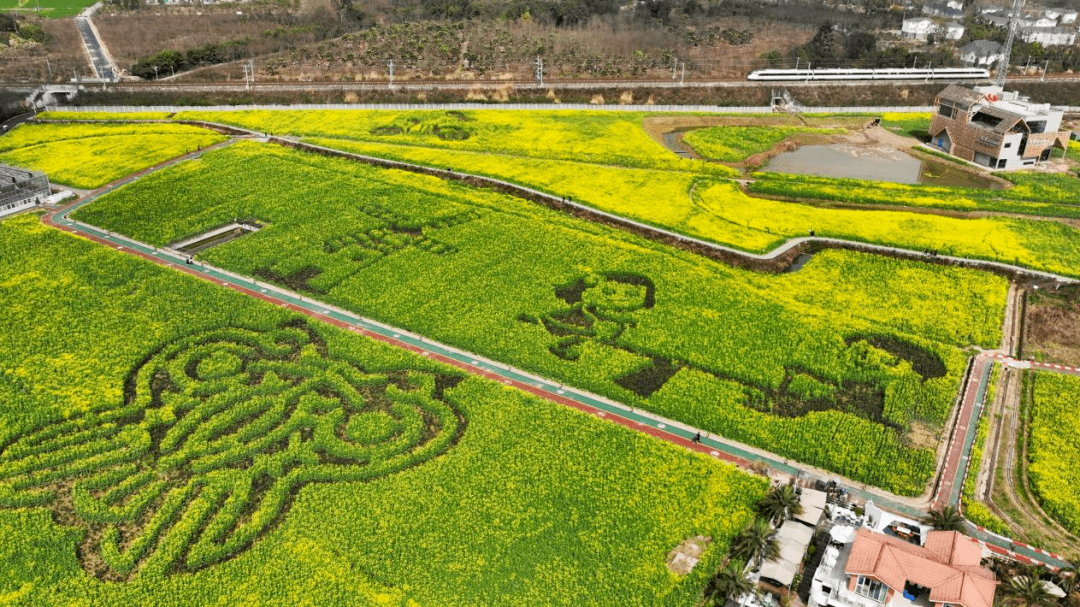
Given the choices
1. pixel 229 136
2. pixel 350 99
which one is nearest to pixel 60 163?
pixel 229 136

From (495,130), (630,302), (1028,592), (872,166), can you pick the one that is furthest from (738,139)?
(1028,592)

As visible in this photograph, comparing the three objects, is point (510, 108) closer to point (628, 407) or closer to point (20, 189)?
point (20, 189)

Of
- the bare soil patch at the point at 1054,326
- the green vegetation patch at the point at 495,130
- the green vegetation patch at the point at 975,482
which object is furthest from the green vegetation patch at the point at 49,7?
the green vegetation patch at the point at 975,482

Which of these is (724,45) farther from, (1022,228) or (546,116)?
(1022,228)

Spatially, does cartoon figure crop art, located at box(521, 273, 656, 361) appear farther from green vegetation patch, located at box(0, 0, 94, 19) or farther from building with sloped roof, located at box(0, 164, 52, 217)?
green vegetation patch, located at box(0, 0, 94, 19)

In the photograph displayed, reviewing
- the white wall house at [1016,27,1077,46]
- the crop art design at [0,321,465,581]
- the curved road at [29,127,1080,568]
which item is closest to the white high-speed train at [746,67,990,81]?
the white wall house at [1016,27,1077,46]
